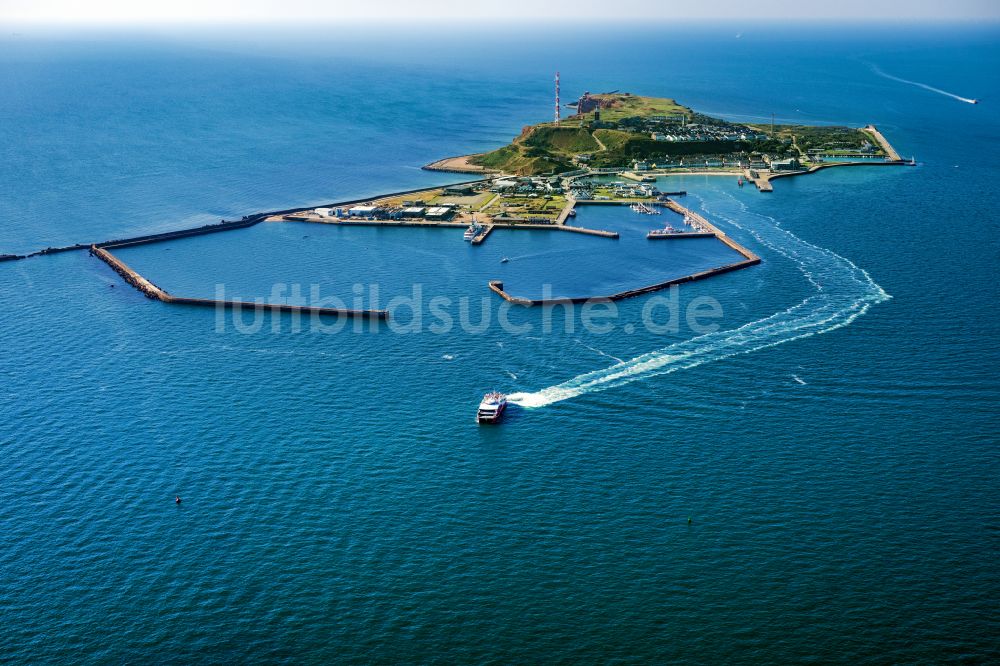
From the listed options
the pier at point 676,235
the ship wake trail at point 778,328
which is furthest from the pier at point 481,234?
the ship wake trail at point 778,328

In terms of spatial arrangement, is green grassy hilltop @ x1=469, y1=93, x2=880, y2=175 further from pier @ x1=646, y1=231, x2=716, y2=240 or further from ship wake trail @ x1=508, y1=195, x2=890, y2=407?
ship wake trail @ x1=508, y1=195, x2=890, y2=407

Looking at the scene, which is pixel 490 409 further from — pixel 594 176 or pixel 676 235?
pixel 594 176

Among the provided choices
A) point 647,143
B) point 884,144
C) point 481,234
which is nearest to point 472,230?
point 481,234

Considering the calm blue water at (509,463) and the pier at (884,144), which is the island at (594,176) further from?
the calm blue water at (509,463)

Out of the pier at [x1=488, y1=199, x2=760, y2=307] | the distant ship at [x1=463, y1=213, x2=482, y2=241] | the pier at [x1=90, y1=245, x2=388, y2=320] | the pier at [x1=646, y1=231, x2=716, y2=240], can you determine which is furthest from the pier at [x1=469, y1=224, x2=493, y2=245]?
the pier at [x1=90, y1=245, x2=388, y2=320]

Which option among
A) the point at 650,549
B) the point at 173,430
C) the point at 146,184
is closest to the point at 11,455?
the point at 173,430

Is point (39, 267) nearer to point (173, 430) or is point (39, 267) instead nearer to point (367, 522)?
point (173, 430)
